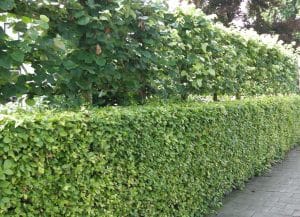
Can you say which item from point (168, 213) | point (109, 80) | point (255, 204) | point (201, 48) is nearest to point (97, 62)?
point (109, 80)

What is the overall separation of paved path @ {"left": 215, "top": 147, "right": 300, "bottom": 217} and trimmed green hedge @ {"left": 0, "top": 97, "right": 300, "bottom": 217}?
0.21 meters

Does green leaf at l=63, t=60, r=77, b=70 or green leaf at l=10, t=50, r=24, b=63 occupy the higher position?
green leaf at l=10, t=50, r=24, b=63

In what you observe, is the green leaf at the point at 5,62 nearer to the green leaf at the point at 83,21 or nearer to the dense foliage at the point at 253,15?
the green leaf at the point at 83,21

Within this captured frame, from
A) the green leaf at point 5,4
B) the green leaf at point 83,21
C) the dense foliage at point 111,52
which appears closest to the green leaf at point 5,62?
the dense foliage at point 111,52

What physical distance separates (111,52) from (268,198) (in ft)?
11.0

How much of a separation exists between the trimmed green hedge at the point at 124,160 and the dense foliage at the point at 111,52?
1.29 ft

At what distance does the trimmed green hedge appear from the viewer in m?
2.44

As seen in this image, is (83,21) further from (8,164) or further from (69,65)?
(8,164)

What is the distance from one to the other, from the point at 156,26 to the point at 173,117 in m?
0.96

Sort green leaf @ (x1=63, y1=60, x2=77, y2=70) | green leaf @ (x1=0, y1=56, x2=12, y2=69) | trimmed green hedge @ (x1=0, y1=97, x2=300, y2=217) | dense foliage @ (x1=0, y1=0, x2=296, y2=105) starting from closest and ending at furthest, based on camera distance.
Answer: trimmed green hedge @ (x1=0, y1=97, x2=300, y2=217), green leaf @ (x1=0, y1=56, x2=12, y2=69), dense foliage @ (x1=0, y1=0, x2=296, y2=105), green leaf @ (x1=63, y1=60, x2=77, y2=70)

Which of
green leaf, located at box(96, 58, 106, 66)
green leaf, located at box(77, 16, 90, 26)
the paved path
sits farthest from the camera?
the paved path

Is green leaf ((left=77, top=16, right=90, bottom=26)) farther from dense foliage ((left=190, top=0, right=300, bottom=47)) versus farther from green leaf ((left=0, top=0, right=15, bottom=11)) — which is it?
dense foliage ((left=190, top=0, right=300, bottom=47))

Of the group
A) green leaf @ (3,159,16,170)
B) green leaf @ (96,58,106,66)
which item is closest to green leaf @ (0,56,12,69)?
green leaf @ (3,159,16,170)

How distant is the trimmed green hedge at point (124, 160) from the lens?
8.02 feet
